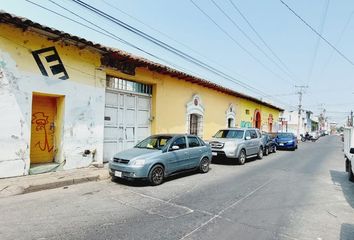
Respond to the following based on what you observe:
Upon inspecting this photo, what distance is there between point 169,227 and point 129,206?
161cm

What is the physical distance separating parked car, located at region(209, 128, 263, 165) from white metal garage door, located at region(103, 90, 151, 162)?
3762 mm

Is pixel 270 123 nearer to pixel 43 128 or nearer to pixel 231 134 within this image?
pixel 231 134

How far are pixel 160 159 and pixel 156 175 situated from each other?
514 millimetres

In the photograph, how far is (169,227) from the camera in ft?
16.4

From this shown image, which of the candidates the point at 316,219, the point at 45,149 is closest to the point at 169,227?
the point at 316,219

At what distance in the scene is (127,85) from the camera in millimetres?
12953

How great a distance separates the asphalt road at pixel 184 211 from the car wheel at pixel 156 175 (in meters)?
0.24

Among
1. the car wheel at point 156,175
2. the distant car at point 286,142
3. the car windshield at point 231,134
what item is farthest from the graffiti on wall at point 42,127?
the distant car at point 286,142

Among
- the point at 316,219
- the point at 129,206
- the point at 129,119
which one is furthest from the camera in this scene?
the point at 129,119

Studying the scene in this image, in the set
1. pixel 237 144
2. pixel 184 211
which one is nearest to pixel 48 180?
pixel 184 211

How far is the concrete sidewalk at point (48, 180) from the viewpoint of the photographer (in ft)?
23.5

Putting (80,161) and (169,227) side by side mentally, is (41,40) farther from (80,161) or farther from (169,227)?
(169,227)

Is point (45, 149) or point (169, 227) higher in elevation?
point (45, 149)

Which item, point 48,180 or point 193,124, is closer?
point 48,180
